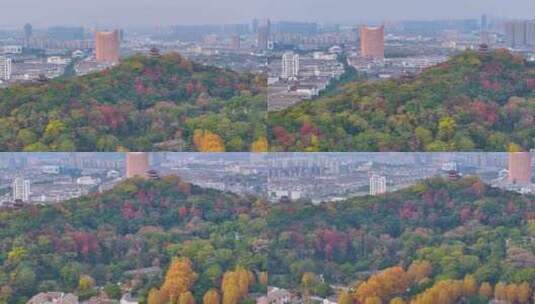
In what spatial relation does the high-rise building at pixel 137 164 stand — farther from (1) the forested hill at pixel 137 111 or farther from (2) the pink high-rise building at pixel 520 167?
(2) the pink high-rise building at pixel 520 167

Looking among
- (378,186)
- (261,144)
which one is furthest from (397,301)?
(261,144)

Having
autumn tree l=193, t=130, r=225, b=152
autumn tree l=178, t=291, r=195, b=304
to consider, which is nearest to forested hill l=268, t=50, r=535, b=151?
autumn tree l=193, t=130, r=225, b=152

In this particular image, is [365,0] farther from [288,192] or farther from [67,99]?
[67,99]

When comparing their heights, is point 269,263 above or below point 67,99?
below

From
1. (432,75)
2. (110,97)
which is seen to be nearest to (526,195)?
(432,75)

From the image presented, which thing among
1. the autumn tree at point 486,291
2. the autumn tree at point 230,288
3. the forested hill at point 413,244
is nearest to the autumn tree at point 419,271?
the forested hill at point 413,244

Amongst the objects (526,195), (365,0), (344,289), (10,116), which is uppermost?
(365,0)
